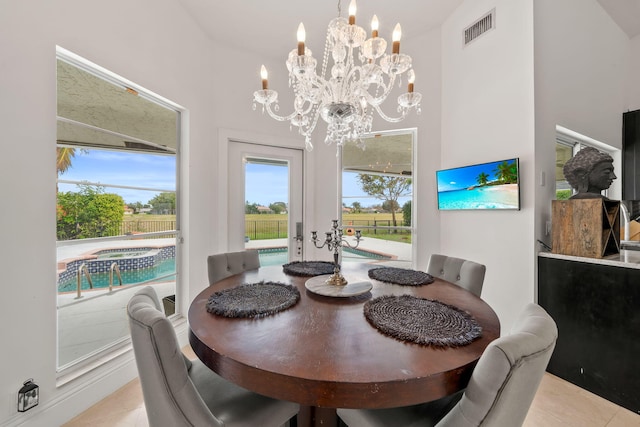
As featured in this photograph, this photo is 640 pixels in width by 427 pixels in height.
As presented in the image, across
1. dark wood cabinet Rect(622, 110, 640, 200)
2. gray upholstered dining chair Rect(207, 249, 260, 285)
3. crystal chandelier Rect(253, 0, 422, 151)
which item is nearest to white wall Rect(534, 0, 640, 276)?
dark wood cabinet Rect(622, 110, 640, 200)

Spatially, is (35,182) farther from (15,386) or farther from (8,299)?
(15,386)

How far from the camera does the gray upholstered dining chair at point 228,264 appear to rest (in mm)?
2023

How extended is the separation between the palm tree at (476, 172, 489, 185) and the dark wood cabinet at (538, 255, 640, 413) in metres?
0.79

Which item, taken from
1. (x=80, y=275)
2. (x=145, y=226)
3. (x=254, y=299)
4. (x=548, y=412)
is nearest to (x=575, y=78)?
(x=548, y=412)

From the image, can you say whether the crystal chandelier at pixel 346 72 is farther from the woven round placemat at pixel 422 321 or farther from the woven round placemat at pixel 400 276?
the woven round placemat at pixel 422 321

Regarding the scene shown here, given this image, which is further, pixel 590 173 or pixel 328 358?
pixel 590 173

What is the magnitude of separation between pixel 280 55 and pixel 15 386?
11.9ft

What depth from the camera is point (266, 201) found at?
3.37m

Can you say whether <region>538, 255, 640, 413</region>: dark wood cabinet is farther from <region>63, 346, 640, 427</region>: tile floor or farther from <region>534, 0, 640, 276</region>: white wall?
<region>534, 0, 640, 276</region>: white wall

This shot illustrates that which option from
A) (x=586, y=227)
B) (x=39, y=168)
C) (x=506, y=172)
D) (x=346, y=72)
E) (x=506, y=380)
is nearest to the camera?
(x=506, y=380)

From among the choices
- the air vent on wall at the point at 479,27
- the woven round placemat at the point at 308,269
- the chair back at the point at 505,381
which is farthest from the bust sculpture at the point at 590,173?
the woven round placemat at the point at 308,269

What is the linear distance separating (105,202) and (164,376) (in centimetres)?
172

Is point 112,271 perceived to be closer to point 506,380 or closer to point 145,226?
point 145,226

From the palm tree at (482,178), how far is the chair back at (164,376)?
2670 mm
